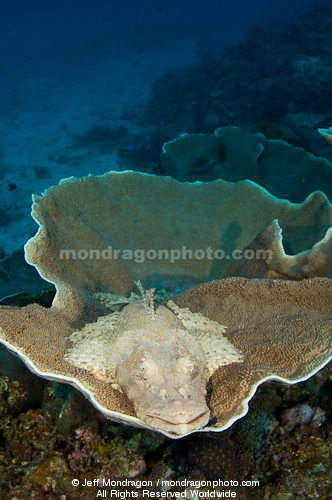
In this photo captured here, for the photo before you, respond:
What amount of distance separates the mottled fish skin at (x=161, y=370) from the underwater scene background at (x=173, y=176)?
97 centimetres

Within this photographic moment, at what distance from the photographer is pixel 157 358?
1.74 meters

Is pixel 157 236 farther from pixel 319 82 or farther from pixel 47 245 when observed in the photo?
pixel 319 82

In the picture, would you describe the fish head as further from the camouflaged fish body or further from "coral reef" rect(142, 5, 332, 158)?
"coral reef" rect(142, 5, 332, 158)

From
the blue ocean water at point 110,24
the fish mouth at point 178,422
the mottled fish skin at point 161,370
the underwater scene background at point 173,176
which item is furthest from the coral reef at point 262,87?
the blue ocean water at point 110,24

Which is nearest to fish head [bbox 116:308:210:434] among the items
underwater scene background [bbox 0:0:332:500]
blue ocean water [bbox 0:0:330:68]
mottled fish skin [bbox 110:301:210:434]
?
mottled fish skin [bbox 110:301:210:434]

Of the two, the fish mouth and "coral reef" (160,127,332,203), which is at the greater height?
the fish mouth

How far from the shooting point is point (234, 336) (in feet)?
6.95

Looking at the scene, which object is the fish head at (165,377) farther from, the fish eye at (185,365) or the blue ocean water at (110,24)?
the blue ocean water at (110,24)

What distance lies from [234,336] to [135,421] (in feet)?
3.10

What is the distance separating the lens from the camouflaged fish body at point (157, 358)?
1.52m

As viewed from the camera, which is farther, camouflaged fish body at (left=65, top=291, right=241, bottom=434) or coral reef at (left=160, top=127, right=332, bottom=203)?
coral reef at (left=160, top=127, right=332, bottom=203)

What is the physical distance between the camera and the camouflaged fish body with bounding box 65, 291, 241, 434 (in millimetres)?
1516

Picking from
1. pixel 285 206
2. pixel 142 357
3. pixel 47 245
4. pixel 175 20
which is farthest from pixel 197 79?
pixel 175 20

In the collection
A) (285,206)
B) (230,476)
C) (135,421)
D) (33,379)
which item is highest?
(135,421)
